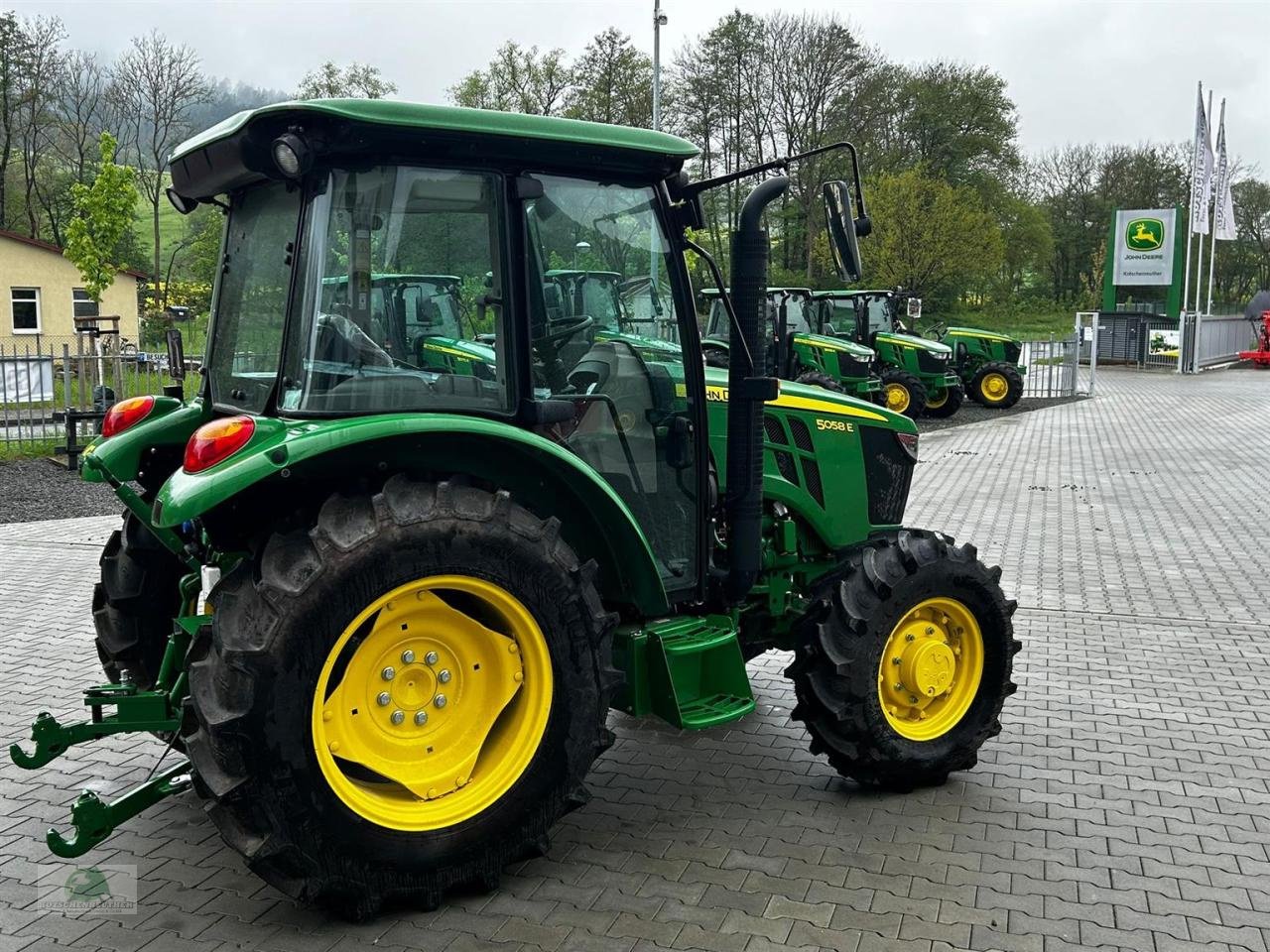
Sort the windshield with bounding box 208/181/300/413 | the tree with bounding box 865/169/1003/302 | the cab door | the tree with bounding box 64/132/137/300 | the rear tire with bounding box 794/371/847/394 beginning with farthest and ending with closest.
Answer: the tree with bounding box 865/169/1003/302 < the tree with bounding box 64/132/137/300 < the rear tire with bounding box 794/371/847/394 < the cab door < the windshield with bounding box 208/181/300/413

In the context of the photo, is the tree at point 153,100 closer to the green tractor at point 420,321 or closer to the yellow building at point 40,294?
the yellow building at point 40,294

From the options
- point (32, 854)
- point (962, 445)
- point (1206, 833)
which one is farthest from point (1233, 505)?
point (32, 854)

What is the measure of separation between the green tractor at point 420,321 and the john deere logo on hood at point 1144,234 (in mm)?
40287

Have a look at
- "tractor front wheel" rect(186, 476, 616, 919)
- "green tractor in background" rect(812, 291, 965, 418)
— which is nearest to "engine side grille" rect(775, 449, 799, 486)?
"tractor front wheel" rect(186, 476, 616, 919)

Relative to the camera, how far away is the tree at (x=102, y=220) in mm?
21734

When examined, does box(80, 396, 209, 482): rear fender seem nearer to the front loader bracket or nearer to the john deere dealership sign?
the front loader bracket

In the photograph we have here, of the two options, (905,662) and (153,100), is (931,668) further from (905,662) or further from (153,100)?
(153,100)

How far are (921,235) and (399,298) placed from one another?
1569 inches

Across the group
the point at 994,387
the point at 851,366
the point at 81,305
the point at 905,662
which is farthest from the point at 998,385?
the point at 81,305

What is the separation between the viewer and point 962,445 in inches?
709

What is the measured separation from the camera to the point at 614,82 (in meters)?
43.0

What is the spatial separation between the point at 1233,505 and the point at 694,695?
9718 mm

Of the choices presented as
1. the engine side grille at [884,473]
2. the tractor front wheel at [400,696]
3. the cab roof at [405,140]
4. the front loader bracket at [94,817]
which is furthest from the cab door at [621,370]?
the front loader bracket at [94,817]

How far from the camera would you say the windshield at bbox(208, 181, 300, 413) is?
147 inches
